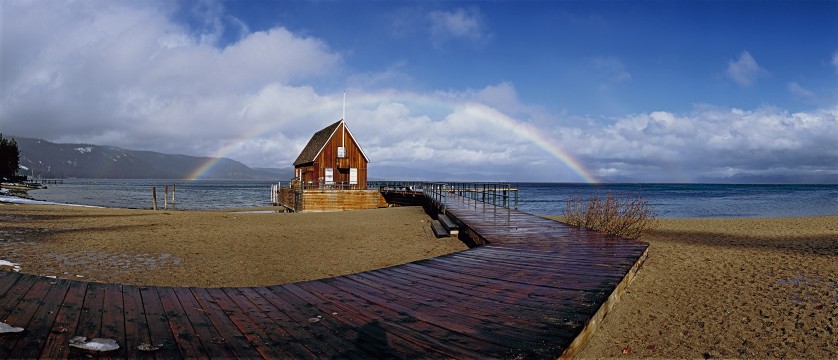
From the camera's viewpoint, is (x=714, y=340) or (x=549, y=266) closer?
(x=714, y=340)

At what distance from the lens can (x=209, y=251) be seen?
1255 centimetres

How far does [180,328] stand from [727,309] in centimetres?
702

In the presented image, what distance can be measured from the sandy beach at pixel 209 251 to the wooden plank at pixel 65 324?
4.28 meters

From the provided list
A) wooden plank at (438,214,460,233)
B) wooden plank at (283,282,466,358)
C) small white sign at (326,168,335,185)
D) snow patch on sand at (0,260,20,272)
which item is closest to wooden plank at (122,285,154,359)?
wooden plank at (283,282,466,358)

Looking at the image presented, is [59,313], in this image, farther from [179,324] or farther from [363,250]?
[363,250]

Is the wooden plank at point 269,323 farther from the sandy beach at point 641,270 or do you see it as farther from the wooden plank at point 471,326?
the sandy beach at point 641,270

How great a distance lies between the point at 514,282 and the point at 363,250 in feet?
25.1

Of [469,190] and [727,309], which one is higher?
[469,190]

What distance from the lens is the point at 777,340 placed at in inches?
207

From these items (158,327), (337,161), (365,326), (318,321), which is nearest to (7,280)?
(158,327)

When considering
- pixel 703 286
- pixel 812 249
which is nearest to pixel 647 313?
pixel 703 286

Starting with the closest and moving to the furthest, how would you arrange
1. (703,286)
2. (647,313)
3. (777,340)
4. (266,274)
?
(777,340) < (647,313) < (703,286) < (266,274)

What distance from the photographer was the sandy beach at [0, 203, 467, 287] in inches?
368

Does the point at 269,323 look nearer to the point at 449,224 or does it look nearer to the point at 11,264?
the point at 11,264
